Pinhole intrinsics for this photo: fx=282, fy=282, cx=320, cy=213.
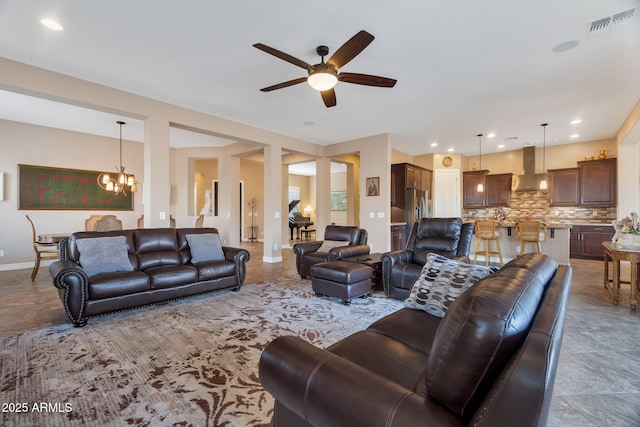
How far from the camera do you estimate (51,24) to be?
272cm

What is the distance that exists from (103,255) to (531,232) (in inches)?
278

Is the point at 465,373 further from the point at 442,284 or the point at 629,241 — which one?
the point at 629,241

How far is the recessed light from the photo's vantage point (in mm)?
2670

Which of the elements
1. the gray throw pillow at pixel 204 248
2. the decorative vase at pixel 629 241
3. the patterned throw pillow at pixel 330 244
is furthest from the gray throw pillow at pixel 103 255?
the decorative vase at pixel 629 241

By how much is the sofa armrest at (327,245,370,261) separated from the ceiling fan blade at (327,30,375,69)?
8.05ft

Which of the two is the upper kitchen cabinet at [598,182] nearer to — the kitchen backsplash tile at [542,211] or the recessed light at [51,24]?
the kitchen backsplash tile at [542,211]

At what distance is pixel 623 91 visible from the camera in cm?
412

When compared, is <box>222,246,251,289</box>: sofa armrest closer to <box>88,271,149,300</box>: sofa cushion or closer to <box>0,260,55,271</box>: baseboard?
<box>88,271,149,300</box>: sofa cushion

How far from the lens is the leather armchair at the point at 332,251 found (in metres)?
4.34

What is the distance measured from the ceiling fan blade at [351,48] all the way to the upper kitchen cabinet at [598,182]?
7.44 meters

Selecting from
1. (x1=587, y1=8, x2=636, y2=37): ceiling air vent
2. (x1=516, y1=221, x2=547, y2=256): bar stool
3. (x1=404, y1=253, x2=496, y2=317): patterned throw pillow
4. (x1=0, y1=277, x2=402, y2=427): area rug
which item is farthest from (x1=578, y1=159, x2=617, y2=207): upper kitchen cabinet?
(x1=404, y1=253, x2=496, y2=317): patterned throw pillow

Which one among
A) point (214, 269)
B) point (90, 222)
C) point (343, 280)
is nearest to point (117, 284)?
point (214, 269)

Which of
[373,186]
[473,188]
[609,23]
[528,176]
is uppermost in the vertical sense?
[609,23]

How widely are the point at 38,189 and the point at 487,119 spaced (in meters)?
9.04
